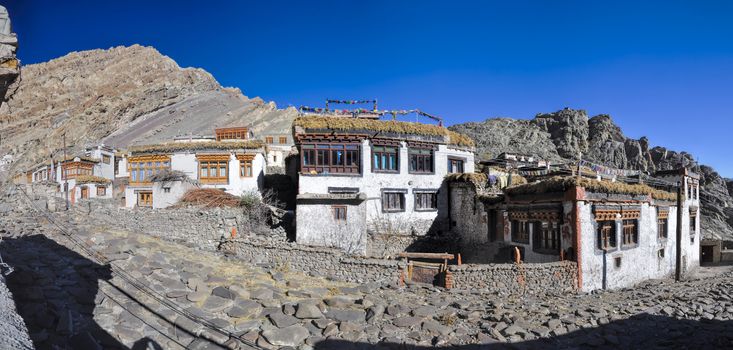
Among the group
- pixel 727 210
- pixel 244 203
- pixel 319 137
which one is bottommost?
pixel 727 210

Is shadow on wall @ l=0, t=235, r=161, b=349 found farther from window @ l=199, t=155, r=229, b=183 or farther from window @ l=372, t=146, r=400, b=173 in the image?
window @ l=372, t=146, r=400, b=173

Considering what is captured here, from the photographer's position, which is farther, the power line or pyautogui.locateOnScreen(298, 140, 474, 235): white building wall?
pyautogui.locateOnScreen(298, 140, 474, 235): white building wall

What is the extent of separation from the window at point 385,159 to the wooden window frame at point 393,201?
4.97 feet

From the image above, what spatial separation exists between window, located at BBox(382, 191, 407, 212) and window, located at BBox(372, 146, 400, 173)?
1.60 metres

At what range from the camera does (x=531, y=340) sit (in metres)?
11.7

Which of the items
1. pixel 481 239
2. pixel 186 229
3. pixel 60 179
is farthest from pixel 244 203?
pixel 60 179

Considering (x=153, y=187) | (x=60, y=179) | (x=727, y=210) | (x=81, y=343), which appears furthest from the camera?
(x=727, y=210)

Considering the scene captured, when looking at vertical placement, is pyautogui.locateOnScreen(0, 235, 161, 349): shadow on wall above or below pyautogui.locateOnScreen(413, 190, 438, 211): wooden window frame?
below

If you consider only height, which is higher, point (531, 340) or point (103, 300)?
point (103, 300)

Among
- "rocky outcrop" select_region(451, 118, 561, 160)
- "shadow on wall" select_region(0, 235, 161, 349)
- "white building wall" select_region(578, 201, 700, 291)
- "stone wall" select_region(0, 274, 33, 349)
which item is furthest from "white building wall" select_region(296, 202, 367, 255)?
"rocky outcrop" select_region(451, 118, 561, 160)

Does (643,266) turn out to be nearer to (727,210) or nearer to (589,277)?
(589,277)

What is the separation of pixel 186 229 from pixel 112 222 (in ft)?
12.9

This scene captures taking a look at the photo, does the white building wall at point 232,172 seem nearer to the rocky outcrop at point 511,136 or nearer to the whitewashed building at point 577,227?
the whitewashed building at point 577,227

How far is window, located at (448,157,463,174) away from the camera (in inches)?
1129
